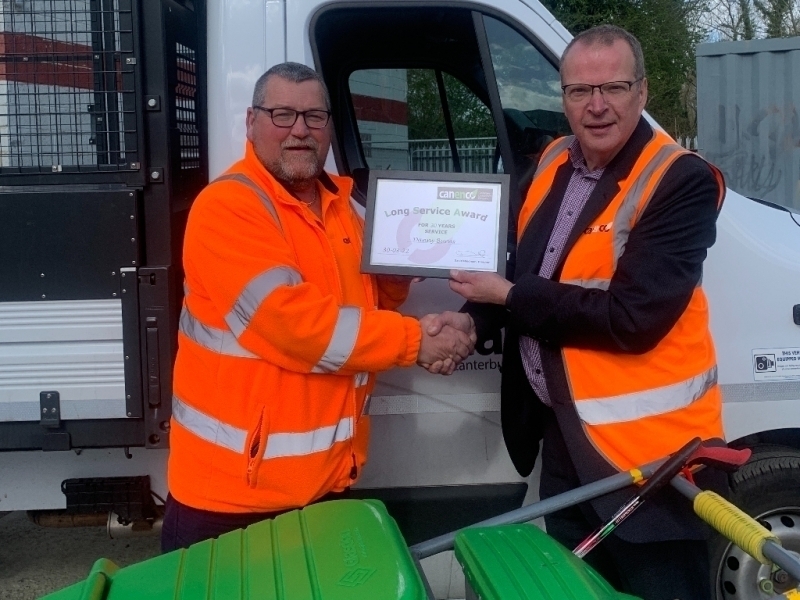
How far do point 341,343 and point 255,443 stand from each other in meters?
0.34

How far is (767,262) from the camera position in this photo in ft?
8.94

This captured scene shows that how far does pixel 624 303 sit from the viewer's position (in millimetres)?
2014

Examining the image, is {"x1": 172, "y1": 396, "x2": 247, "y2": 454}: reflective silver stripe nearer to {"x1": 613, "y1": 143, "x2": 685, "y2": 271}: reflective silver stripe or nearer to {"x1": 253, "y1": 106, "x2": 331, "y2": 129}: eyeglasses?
{"x1": 253, "y1": 106, "x2": 331, "y2": 129}: eyeglasses

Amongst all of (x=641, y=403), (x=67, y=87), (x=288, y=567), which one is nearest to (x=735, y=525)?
(x=641, y=403)

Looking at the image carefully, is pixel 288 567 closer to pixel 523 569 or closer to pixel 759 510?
pixel 523 569

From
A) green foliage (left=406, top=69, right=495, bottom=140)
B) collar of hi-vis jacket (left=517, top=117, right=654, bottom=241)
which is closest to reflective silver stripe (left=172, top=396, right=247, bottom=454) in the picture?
collar of hi-vis jacket (left=517, top=117, right=654, bottom=241)

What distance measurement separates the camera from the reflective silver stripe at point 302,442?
214 centimetres

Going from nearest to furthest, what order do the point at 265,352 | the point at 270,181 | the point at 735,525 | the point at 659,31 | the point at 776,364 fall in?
1. the point at 735,525
2. the point at 265,352
3. the point at 270,181
4. the point at 776,364
5. the point at 659,31

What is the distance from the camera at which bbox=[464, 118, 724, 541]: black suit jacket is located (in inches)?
79.3

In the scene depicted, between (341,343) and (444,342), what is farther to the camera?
(444,342)

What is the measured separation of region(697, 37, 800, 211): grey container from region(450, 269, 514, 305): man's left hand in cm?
687

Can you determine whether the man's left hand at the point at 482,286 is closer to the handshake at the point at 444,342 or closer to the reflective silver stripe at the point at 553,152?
the handshake at the point at 444,342

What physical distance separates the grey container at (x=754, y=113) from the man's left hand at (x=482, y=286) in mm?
6868

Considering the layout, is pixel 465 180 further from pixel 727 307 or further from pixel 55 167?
pixel 55 167
